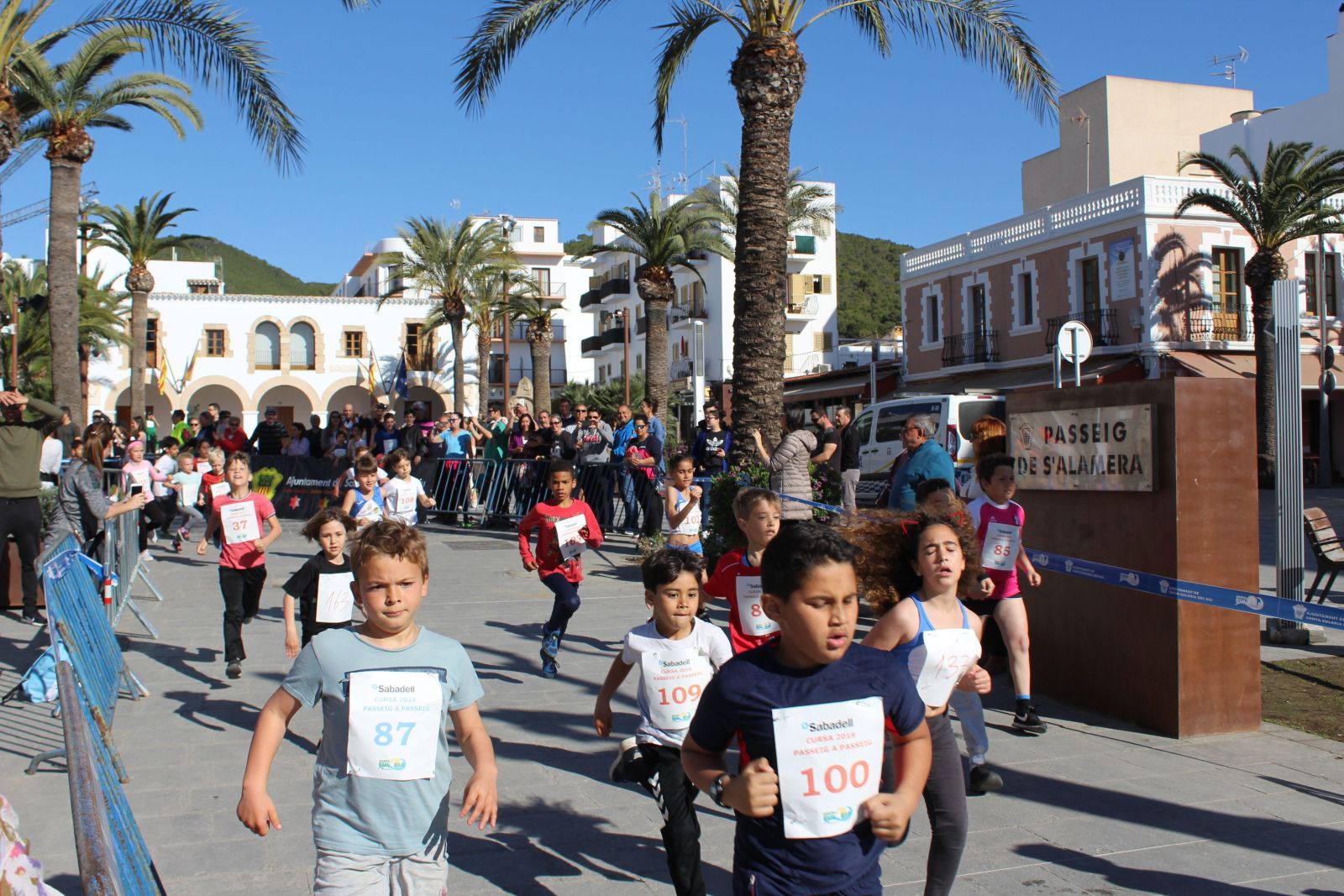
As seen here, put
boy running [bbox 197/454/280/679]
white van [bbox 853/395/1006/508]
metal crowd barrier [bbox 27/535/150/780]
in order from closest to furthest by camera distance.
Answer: metal crowd barrier [bbox 27/535/150/780] → boy running [bbox 197/454/280/679] → white van [bbox 853/395/1006/508]

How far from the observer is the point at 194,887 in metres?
4.60

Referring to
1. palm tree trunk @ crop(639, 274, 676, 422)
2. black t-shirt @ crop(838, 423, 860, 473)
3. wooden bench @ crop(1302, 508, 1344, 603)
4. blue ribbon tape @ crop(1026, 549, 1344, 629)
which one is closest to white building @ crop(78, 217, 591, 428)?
palm tree trunk @ crop(639, 274, 676, 422)

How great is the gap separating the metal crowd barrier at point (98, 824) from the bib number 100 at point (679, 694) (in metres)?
1.85

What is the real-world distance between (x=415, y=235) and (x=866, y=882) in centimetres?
4280

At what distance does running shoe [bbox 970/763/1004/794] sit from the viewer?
5.62 metres

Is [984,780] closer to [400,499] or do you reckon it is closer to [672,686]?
[672,686]

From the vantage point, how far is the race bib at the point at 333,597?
284 inches

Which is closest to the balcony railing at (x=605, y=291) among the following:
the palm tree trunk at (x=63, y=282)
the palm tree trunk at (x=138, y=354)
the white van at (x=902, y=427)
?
the palm tree trunk at (x=138, y=354)

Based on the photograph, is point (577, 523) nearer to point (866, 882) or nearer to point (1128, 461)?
point (1128, 461)

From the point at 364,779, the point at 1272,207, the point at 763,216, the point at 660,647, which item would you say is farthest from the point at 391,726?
the point at 1272,207

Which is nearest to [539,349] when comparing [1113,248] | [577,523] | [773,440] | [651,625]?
[1113,248]

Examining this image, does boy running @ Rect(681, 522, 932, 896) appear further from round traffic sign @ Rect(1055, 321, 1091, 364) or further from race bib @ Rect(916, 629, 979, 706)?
round traffic sign @ Rect(1055, 321, 1091, 364)

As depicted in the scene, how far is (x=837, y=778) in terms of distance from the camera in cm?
283

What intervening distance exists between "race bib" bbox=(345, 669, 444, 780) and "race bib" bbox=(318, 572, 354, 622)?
12.9 ft
